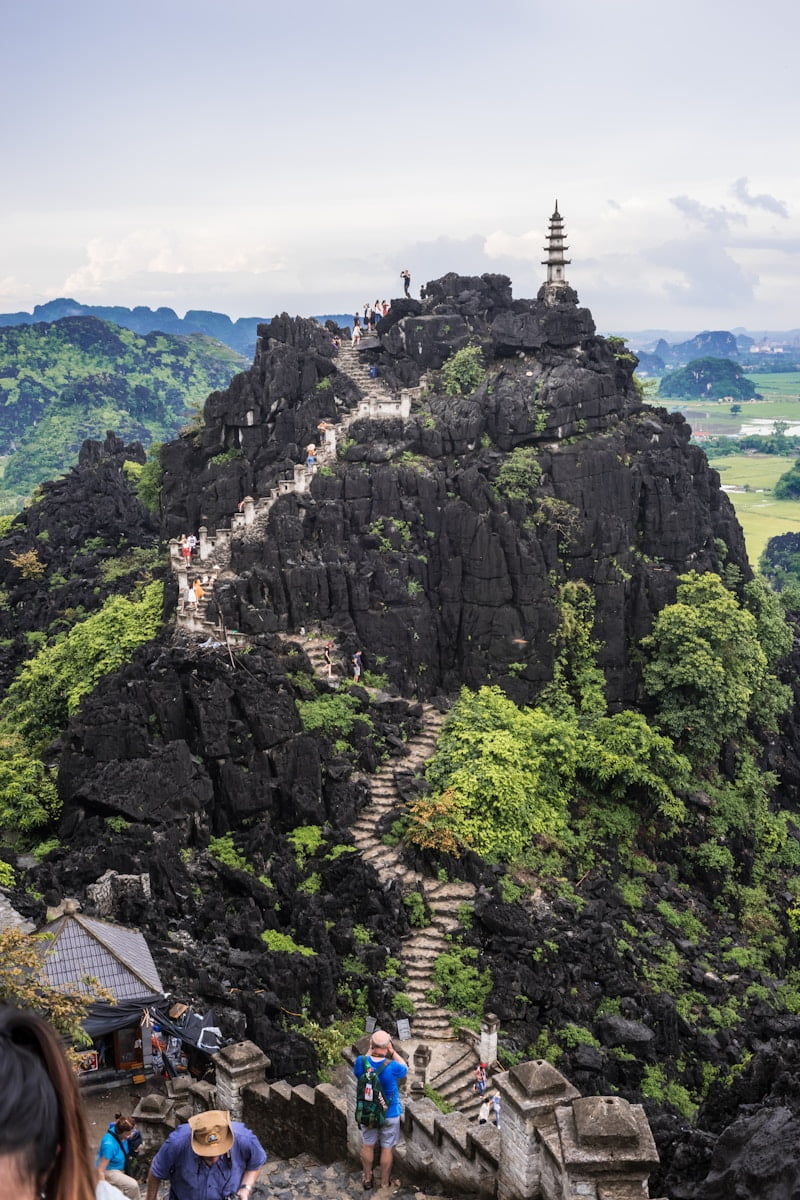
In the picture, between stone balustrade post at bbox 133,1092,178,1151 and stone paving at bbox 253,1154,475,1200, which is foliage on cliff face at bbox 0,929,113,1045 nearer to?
stone balustrade post at bbox 133,1092,178,1151

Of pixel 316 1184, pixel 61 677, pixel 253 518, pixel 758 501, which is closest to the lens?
pixel 316 1184

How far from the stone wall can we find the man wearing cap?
3.09 metres

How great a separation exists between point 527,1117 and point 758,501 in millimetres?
106691

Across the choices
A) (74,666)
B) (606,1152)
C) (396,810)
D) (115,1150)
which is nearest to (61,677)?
(74,666)

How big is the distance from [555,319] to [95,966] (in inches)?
1212

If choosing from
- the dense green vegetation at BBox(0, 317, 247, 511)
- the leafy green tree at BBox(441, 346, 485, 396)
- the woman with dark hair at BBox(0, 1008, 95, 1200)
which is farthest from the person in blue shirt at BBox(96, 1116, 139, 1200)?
the dense green vegetation at BBox(0, 317, 247, 511)

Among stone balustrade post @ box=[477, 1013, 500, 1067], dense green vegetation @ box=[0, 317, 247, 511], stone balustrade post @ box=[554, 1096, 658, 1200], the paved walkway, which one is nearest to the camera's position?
stone balustrade post @ box=[554, 1096, 658, 1200]

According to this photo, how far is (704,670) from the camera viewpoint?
→ 3403cm

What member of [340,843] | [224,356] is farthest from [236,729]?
[224,356]

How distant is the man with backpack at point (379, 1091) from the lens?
11.5 metres

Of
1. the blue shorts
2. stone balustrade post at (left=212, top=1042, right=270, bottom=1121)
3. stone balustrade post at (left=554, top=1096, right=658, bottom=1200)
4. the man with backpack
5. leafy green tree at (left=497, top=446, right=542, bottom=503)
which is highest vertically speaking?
leafy green tree at (left=497, top=446, right=542, bottom=503)

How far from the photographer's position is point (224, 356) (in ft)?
507

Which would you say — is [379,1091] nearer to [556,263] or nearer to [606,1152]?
[606,1152]

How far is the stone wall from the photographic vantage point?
9.45 m
